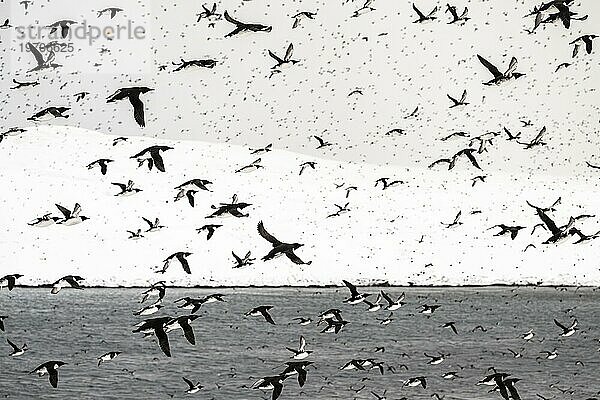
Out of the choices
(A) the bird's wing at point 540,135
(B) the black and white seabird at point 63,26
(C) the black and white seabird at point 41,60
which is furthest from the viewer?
(A) the bird's wing at point 540,135

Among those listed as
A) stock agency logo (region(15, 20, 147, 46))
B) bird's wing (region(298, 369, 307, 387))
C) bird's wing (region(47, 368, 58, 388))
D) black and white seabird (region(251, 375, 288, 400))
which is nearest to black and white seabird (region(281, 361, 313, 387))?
bird's wing (region(298, 369, 307, 387))

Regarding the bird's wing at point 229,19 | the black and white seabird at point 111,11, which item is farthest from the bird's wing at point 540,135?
the black and white seabird at point 111,11

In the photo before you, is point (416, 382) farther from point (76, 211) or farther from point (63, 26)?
point (76, 211)

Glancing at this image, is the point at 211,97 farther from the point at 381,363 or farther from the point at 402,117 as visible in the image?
the point at 381,363

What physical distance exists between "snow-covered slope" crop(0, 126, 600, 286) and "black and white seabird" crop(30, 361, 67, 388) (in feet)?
4.37

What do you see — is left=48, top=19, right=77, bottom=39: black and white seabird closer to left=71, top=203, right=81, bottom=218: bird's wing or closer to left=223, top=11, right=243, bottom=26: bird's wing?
left=223, top=11, right=243, bottom=26: bird's wing

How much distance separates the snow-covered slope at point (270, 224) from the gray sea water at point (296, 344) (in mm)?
337

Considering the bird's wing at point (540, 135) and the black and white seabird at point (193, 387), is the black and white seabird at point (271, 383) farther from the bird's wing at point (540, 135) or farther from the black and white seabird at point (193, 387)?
the bird's wing at point (540, 135)

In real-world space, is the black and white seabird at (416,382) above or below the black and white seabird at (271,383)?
above

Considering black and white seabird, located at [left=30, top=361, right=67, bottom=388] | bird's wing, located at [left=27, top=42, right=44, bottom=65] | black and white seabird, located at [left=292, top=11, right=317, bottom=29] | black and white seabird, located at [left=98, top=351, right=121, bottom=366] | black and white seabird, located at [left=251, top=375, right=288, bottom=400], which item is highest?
black and white seabird, located at [left=292, top=11, right=317, bottom=29]

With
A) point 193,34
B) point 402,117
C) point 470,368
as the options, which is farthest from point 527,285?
point 193,34

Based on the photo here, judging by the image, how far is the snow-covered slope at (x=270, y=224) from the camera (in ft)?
38.0

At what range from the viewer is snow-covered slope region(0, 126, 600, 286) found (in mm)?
11586

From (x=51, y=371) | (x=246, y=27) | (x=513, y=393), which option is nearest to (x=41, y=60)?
(x=246, y=27)
